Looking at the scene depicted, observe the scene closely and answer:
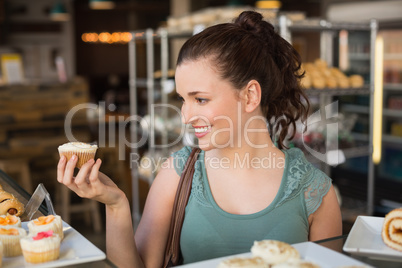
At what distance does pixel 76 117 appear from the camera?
6.50 meters

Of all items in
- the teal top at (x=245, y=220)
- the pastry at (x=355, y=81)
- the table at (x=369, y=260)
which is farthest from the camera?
the pastry at (x=355, y=81)

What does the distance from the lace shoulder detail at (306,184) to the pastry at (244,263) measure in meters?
0.71

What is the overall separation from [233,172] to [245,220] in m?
0.20

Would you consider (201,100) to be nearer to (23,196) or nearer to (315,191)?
(315,191)

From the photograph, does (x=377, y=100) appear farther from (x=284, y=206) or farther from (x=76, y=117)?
(x=284, y=206)

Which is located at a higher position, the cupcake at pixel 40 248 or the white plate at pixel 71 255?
the cupcake at pixel 40 248

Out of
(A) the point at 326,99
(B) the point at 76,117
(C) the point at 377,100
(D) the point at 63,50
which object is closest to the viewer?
(A) the point at 326,99

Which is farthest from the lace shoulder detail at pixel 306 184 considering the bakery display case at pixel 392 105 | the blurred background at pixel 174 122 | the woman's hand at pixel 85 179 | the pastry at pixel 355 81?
the bakery display case at pixel 392 105

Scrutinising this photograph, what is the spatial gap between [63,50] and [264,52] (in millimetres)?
11168

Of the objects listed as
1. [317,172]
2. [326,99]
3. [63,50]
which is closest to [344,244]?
[317,172]

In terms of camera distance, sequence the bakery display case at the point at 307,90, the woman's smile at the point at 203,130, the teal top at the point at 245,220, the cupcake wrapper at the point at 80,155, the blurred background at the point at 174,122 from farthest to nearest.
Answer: the blurred background at the point at 174,122 → the bakery display case at the point at 307,90 → the teal top at the point at 245,220 → the woman's smile at the point at 203,130 → the cupcake wrapper at the point at 80,155

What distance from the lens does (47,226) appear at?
1.25 m

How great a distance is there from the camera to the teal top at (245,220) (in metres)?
1.70

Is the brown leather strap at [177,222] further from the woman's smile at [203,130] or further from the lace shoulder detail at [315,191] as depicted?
the lace shoulder detail at [315,191]
